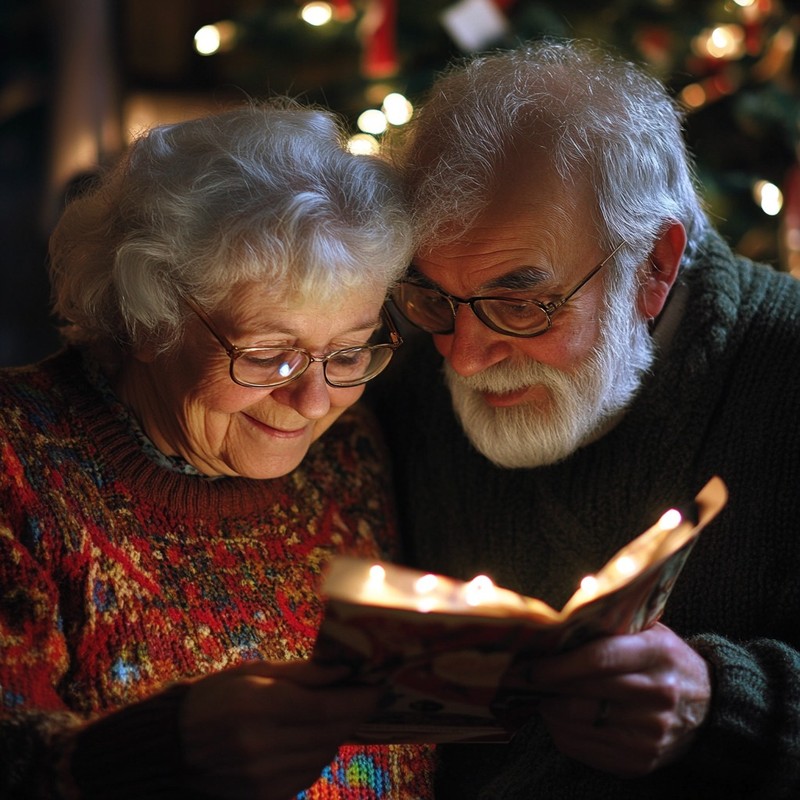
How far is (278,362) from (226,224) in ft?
0.73

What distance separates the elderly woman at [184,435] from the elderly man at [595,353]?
14 centimetres

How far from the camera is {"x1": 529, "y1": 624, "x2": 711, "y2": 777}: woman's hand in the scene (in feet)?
4.06

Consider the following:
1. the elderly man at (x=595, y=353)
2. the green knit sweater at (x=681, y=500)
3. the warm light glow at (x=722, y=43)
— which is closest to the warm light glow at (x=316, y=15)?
the warm light glow at (x=722, y=43)

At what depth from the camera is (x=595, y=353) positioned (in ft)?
5.61

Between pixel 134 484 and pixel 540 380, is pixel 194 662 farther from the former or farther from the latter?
pixel 540 380

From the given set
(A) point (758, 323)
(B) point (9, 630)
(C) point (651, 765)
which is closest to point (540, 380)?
(A) point (758, 323)

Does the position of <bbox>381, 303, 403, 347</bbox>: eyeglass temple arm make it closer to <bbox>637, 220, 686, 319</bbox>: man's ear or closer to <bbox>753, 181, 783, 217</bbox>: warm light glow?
<bbox>637, 220, 686, 319</bbox>: man's ear

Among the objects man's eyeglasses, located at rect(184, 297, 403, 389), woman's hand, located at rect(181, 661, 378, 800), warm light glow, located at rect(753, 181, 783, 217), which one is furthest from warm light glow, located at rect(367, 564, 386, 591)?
warm light glow, located at rect(753, 181, 783, 217)

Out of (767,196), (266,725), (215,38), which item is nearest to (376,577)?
(266,725)

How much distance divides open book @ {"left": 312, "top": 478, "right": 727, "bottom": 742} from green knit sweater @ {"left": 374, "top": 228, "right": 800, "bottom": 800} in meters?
0.30

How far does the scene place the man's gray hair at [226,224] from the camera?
1470 mm

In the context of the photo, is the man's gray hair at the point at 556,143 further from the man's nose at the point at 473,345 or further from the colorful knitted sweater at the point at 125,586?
the colorful knitted sweater at the point at 125,586

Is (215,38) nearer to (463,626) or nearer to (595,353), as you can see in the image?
(595,353)

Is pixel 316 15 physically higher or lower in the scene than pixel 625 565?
lower
